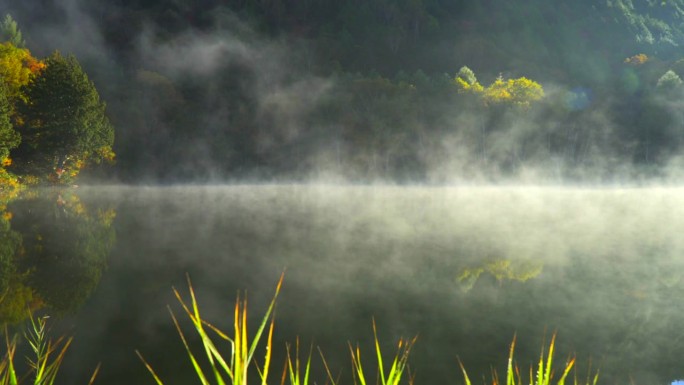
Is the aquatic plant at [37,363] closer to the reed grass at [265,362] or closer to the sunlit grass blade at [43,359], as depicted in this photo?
the sunlit grass blade at [43,359]

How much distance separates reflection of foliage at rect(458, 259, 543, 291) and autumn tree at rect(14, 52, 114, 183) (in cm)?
3453

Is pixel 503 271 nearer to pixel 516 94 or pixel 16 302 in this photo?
pixel 16 302

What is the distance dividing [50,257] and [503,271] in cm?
1136

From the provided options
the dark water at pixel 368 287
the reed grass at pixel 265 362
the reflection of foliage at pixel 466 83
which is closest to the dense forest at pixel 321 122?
the reflection of foliage at pixel 466 83

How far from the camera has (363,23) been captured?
136m

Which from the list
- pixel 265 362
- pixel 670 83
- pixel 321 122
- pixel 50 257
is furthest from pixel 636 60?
pixel 265 362

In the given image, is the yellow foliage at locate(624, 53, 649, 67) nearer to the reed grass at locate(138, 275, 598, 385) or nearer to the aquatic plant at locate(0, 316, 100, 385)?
the reed grass at locate(138, 275, 598, 385)

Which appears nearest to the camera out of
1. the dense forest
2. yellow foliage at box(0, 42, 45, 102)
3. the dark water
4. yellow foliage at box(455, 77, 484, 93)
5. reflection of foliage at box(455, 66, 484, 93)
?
the dark water

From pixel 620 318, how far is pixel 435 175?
59.1m

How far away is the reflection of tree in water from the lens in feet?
33.8

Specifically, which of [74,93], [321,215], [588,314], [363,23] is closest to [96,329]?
[588,314]

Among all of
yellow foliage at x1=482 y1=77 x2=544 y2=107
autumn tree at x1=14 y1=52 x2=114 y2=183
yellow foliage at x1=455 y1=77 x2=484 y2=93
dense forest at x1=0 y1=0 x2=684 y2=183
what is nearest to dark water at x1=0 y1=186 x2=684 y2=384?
autumn tree at x1=14 y1=52 x2=114 y2=183

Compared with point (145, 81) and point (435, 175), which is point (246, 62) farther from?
point (435, 175)

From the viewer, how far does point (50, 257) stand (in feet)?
47.8
